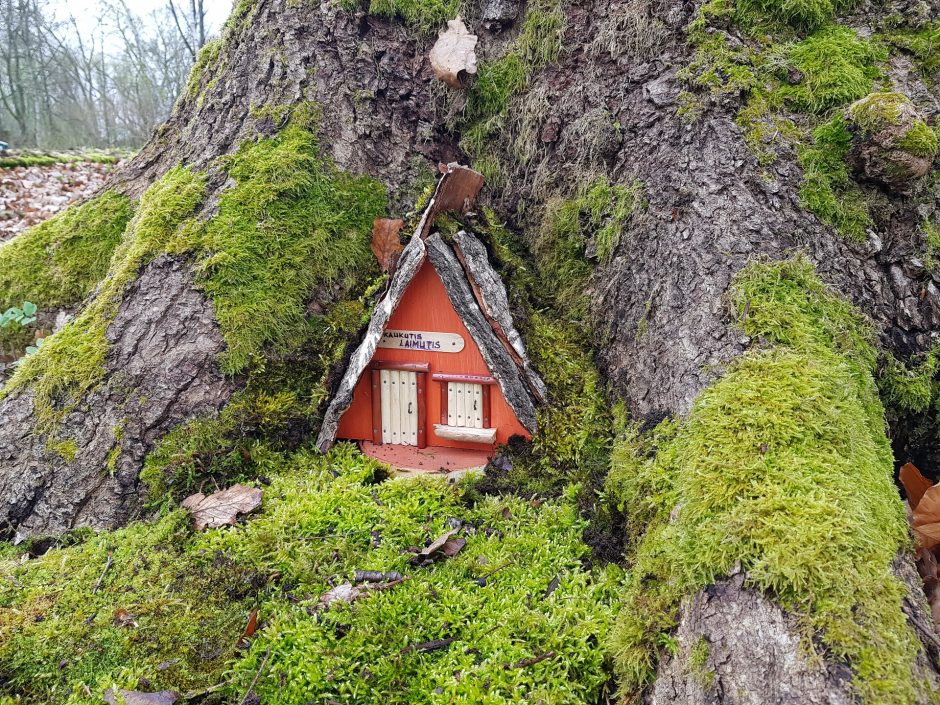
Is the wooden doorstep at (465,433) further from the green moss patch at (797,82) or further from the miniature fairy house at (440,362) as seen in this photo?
the green moss patch at (797,82)

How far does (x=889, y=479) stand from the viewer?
2.38m

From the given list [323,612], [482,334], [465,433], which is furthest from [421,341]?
[323,612]

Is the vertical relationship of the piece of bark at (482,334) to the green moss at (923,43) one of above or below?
below

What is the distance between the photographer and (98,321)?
11.9ft

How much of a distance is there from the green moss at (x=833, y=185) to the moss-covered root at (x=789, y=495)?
0.44m

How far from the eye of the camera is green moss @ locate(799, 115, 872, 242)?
302 centimetres

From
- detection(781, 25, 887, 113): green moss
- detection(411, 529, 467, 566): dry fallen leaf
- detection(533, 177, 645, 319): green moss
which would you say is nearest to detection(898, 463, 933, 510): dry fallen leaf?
detection(533, 177, 645, 319): green moss

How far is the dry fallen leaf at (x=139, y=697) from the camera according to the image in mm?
2121

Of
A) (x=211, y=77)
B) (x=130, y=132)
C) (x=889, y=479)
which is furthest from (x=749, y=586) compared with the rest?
(x=130, y=132)

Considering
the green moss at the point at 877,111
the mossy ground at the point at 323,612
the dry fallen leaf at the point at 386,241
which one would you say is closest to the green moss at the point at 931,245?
Result: the green moss at the point at 877,111

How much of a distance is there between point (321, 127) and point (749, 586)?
3.83 metres

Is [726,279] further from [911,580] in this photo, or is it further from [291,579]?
[291,579]

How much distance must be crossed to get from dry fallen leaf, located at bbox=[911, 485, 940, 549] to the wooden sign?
2.43m

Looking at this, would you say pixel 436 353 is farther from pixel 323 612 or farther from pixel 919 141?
pixel 919 141
